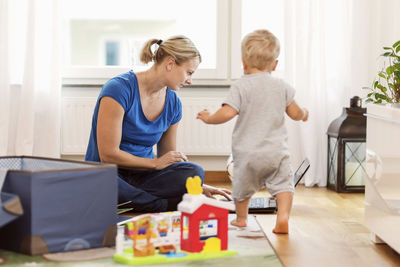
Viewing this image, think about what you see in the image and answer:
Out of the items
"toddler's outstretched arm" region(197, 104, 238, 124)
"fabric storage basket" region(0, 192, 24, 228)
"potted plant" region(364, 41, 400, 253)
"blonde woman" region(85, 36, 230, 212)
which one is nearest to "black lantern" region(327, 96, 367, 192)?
"blonde woman" region(85, 36, 230, 212)

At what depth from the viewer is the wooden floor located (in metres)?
1.91

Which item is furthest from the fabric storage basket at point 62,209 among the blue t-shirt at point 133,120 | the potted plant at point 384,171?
the potted plant at point 384,171

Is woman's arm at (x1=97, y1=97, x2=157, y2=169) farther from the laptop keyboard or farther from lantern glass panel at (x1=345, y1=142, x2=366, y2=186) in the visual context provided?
lantern glass panel at (x1=345, y1=142, x2=366, y2=186)

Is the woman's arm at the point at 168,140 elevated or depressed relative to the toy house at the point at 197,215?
elevated

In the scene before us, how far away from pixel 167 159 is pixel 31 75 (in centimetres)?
148

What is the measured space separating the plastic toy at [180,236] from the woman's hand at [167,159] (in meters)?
0.69

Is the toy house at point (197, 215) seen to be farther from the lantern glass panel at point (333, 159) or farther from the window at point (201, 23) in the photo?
the window at point (201, 23)

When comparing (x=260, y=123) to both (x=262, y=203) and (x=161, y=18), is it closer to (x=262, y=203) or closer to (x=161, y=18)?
(x=262, y=203)

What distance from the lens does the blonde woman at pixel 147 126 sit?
2.45 m

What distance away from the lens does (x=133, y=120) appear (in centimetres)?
254

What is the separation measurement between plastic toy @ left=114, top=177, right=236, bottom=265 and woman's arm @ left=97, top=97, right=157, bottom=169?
609 millimetres

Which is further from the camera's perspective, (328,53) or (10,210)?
(328,53)

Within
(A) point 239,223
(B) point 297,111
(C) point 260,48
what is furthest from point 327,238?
(C) point 260,48

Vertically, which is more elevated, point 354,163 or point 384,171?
point 384,171
